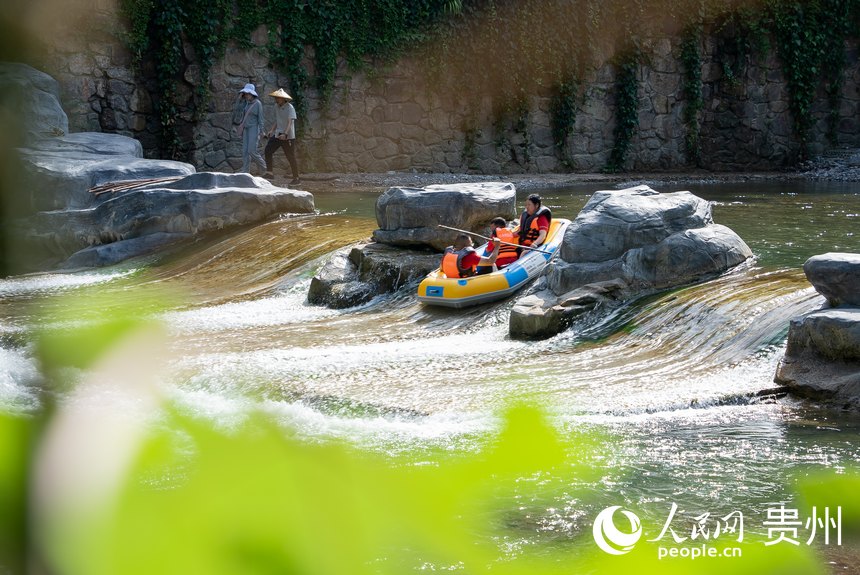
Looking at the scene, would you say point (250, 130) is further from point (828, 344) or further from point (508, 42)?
point (828, 344)

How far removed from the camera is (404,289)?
10.4 metres

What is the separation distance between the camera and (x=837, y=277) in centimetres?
655

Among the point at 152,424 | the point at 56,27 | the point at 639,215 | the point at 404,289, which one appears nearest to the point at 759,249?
the point at 639,215

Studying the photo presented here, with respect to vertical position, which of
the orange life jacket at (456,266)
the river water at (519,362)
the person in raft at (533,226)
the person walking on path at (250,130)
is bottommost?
the river water at (519,362)

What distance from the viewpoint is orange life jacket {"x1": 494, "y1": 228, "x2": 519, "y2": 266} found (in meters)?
10.1

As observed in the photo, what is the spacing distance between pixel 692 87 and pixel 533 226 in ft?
42.4

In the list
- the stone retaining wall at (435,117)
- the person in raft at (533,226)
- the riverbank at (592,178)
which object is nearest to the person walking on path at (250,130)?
the riverbank at (592,178)

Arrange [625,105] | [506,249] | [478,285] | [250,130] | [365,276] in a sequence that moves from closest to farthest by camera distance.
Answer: [478,285]
[506,249]
[365,276]
[250,130]
[625,105]

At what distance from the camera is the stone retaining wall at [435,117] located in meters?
17.4

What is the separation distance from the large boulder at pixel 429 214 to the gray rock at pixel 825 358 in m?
5.18

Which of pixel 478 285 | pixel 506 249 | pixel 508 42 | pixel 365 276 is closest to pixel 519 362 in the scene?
pixel 478 285

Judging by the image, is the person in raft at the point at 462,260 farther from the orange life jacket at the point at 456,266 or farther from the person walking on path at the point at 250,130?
the person walking on path at the point at 250,130

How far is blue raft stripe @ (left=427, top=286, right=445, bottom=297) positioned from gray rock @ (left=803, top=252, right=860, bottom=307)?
12.0ft

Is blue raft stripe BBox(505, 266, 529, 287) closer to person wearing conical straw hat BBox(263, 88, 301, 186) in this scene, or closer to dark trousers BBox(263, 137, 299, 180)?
person wearing conical straw hat BBox(263, 88, 301, 186)
